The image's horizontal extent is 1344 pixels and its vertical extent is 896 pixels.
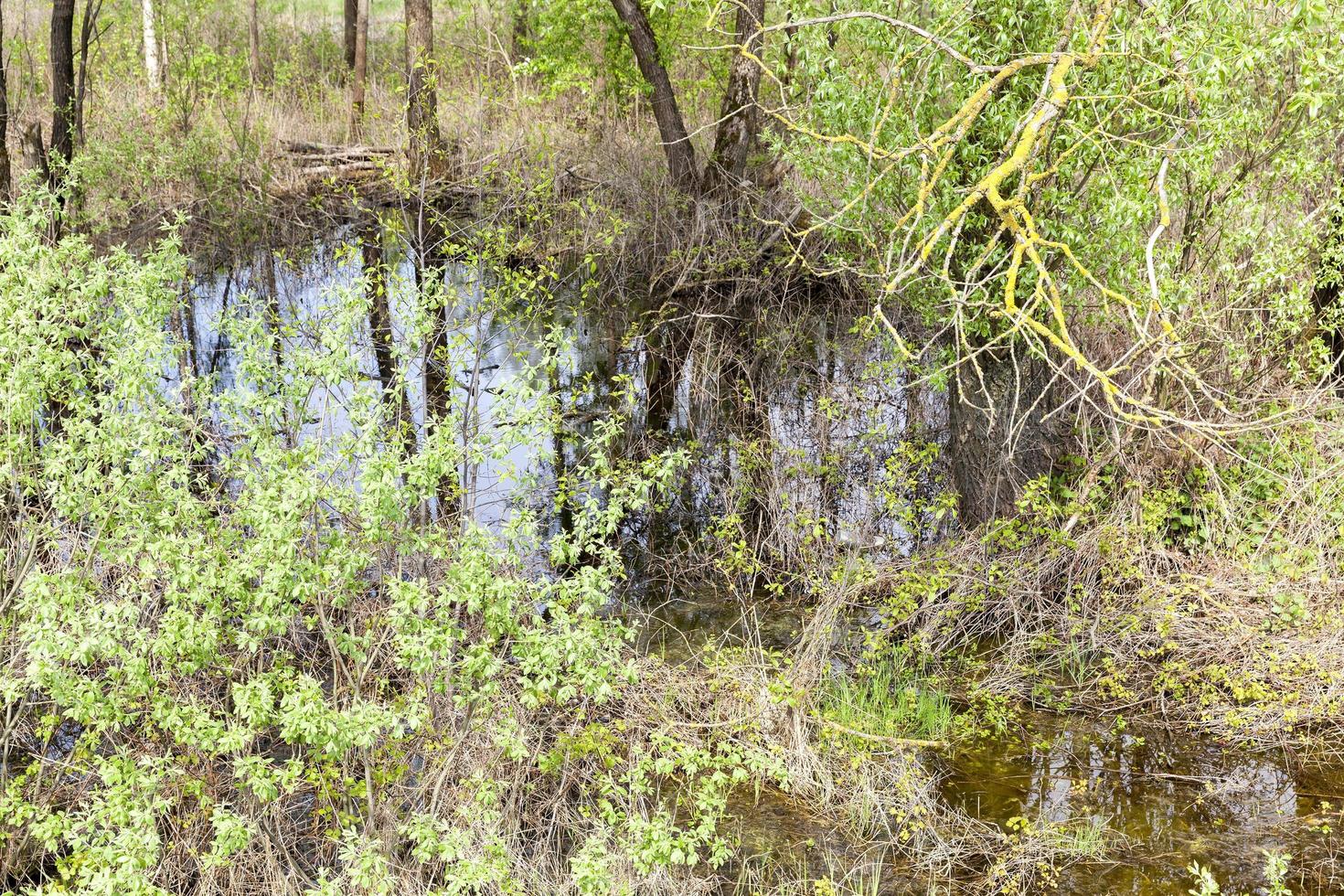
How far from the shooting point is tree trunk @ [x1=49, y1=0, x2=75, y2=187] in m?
9.42

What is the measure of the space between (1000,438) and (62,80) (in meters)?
8.43

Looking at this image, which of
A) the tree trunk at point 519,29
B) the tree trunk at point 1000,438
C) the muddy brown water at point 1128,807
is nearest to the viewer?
the muddy brown water at point 1128,807

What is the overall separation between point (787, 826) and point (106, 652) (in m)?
3.02

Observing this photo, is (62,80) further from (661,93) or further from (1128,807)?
(1128,807)

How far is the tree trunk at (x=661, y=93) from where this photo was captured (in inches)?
455

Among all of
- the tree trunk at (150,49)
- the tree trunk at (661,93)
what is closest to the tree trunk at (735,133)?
the tree trunk at (661,93)

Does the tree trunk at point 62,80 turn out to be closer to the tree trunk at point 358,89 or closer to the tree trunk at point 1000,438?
the tree trunk at point 358,89

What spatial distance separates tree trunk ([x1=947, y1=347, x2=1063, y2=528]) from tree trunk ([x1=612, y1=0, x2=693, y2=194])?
210 inches

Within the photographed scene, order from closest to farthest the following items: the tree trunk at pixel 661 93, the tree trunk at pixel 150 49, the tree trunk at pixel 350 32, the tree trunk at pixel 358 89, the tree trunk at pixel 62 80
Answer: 1. the tree trunk at pixel 62 80
2. the tree trunk at pixel 661 93
3. the tree trunk at pixel 150 49
4. the tree trunk at pixel 358 89
5. the tree trunk at pixel 350 32

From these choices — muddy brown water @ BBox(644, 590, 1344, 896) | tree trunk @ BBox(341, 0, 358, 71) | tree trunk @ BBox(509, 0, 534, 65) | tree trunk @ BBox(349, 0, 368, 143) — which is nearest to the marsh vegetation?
muddy brown water @ BBox(644, 590, 1344, 896)

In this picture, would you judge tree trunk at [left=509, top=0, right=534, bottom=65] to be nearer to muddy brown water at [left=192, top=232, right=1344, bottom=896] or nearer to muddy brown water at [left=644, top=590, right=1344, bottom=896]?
muddy brown water at [left=192, top=232, right=1344, bottom=896]

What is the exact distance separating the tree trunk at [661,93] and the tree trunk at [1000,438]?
533 centimetres

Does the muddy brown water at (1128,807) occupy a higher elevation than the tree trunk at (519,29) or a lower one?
lower

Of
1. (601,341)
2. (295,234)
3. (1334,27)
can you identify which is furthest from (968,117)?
(295,234)
